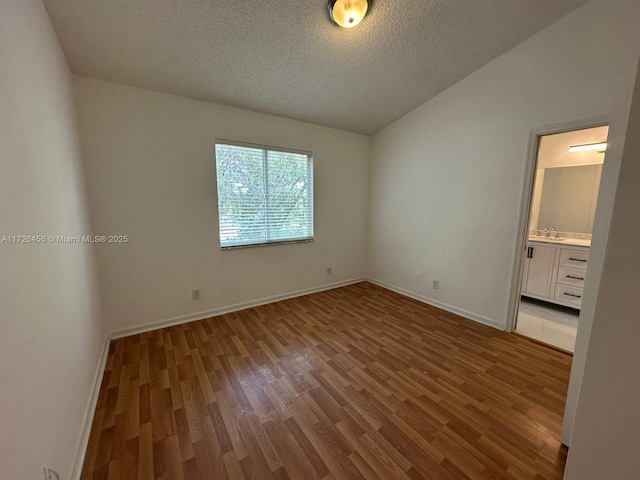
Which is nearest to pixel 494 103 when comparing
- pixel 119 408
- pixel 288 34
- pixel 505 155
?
pixel 505 155

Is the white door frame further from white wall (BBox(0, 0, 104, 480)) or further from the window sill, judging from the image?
white wall (BBox(0, 0, 104, 480))

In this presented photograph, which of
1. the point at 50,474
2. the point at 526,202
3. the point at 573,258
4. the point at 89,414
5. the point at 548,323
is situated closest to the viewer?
the point at 50,474

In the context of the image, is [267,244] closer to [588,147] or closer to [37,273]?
[37,273]

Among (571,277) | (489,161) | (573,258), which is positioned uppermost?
(489,161)

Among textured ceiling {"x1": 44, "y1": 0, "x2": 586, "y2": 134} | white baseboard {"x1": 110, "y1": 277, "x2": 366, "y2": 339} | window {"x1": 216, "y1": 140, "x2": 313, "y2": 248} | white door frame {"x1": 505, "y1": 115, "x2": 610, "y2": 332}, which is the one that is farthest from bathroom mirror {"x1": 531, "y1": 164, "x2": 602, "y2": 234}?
white baseboard {"x1": 110, "y1": 277, "x2": 366, "y2": 339}

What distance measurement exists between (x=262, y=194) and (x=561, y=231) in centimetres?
439

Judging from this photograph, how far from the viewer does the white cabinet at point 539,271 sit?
3.24 metres

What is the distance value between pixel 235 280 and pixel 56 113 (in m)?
2.12

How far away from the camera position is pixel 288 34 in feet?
6.43

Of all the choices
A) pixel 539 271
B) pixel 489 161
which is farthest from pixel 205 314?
pixel 539 271

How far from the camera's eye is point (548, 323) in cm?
285

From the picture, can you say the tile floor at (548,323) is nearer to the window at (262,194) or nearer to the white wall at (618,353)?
the white wall at (618,353)

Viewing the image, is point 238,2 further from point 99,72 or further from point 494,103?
point 494,103

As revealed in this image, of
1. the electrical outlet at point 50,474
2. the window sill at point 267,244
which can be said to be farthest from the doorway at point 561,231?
the electrical outlet at point 50,474
